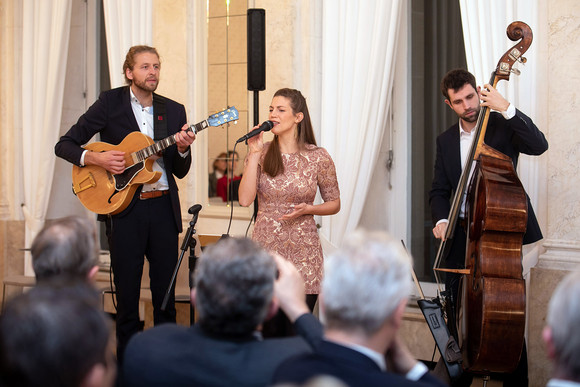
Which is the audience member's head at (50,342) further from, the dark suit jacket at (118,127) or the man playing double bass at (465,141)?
the dark suit jacket at (118,127)

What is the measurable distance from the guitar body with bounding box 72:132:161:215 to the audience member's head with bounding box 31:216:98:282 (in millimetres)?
1822

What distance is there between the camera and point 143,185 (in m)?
3.97

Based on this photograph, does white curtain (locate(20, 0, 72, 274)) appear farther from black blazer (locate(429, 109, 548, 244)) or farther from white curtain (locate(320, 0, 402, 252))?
black blazer (locate(429, 109, 548, 244))

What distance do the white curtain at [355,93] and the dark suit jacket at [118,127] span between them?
A: 113 centimetres

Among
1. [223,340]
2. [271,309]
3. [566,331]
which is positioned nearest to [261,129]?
[271,309]

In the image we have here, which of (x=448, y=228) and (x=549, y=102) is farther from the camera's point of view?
(x=549, y=102)

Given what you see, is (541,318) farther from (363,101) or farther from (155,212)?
(155,212)

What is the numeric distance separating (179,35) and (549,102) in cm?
276

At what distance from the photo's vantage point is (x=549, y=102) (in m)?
4.09

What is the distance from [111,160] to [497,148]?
203 centimetres

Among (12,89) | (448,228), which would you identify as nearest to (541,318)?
(448,228)

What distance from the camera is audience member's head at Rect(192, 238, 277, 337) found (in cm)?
163

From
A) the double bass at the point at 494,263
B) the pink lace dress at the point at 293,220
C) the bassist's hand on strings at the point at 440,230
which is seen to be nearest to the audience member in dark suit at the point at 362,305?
the double bass at the point at 494,263

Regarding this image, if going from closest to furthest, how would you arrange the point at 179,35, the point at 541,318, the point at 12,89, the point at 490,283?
the point at 490,283 < the point at 541,318 < the point at 179,35 < the point at 12,89
